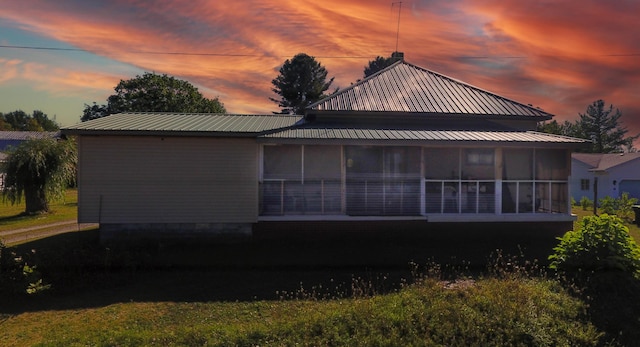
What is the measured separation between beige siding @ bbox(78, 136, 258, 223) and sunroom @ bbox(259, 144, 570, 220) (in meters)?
0.74

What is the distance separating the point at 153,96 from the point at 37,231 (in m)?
28.7

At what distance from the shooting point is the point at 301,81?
50.3m

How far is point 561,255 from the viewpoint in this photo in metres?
7.99

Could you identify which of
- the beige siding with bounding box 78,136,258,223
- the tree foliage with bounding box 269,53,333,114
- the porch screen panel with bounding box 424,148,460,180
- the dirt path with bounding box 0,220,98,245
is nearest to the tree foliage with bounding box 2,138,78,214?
the dirt path with bounding box 0,220,98,245

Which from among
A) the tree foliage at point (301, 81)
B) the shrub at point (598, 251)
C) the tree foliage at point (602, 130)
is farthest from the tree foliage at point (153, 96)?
the tree foliage at point (602, 130)

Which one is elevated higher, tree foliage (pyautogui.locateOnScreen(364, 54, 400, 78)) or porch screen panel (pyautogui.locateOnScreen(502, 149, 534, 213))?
tree foliage (pyautogui.locateOnScreen(364, 54, 400, 78))

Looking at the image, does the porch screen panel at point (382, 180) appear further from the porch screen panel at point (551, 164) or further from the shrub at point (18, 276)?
the shrub at point (18, 276)

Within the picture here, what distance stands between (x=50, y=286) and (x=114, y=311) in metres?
1.92

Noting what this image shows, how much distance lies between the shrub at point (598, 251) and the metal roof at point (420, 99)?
7.12m

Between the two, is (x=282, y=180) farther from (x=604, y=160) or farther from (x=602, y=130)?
(x=602, y=130)

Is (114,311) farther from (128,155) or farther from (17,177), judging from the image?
(17,177)

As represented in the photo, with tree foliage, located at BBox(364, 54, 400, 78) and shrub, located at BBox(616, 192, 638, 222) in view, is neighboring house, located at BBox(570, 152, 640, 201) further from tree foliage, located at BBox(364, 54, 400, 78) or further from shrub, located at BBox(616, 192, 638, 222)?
tree foliage, located at BBox(364, 54, 400, 78)

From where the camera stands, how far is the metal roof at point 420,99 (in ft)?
47.5

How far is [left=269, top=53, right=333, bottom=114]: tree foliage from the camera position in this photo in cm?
5006
